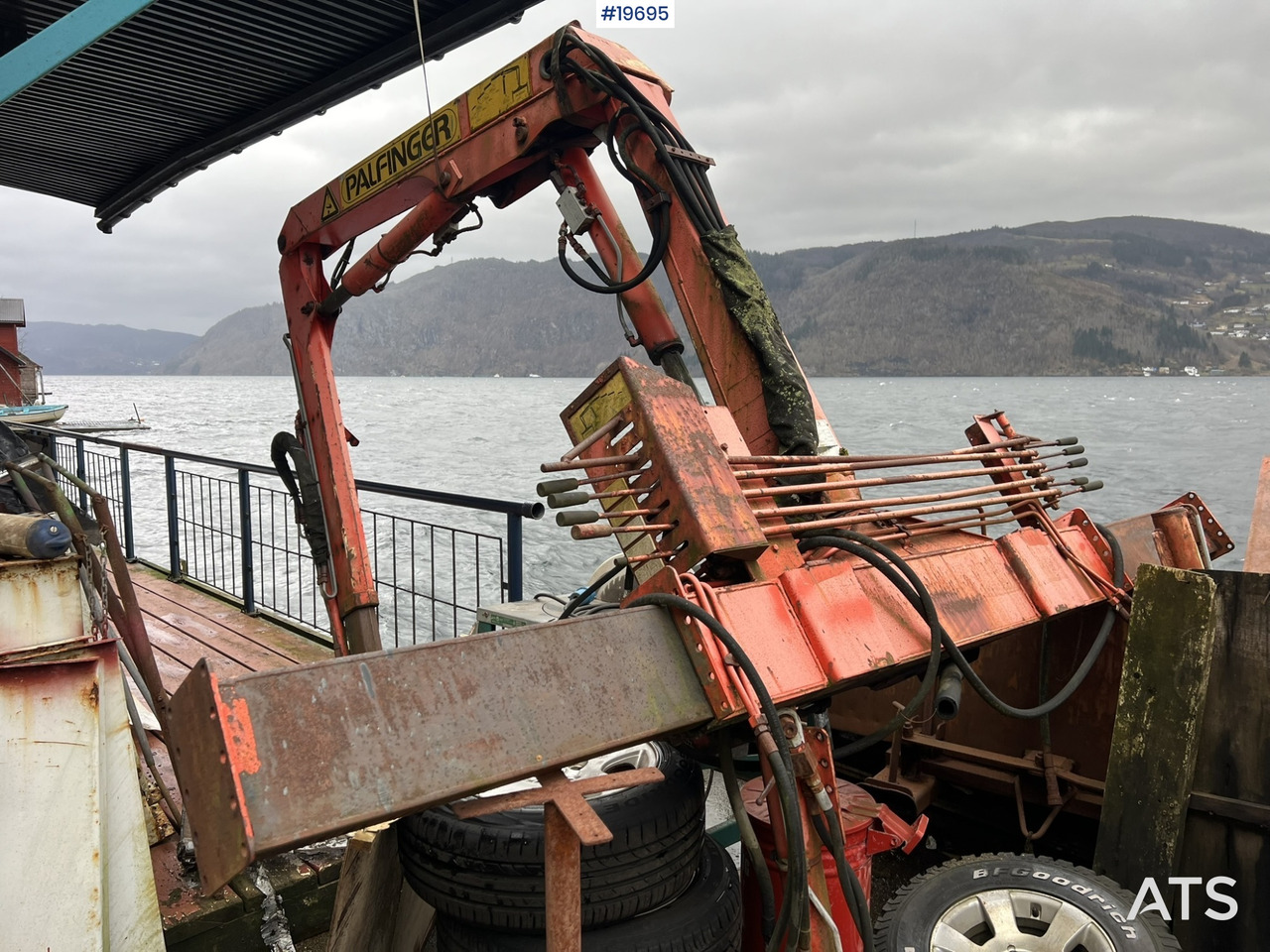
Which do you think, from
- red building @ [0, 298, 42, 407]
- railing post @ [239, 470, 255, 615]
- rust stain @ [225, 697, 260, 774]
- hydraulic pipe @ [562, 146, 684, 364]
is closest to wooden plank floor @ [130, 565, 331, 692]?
railing post @ [239, 470, 255, 615]

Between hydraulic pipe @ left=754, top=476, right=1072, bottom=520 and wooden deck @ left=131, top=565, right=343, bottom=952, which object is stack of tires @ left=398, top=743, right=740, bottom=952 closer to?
wooden deck @ left=131, top=565, right=343, bottom=952

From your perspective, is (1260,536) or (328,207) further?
(328,207)

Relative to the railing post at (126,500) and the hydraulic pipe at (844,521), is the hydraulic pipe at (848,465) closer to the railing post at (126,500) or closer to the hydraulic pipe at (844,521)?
the hydraulic pipe at (844,521)

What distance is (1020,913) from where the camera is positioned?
2641 millimetres

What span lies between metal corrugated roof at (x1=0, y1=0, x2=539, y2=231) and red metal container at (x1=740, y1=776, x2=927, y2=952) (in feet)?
11.5

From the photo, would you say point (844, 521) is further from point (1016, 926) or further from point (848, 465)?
point (1016, 926)

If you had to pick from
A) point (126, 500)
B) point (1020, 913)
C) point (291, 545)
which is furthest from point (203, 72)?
point (291, 545)

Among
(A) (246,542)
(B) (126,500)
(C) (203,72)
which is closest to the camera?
(C) (203,72)

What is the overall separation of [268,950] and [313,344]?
2971 mm

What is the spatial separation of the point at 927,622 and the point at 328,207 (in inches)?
149

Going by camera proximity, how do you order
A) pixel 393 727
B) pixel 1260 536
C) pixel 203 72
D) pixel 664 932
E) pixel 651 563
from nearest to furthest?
pixel 393 727 < pixel 664 932 < pixel 651 563 < pixel 1260 536 < pixel 203 72

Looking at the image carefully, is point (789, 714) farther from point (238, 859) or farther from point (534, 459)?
point (534, 459)

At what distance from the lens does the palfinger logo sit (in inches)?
114

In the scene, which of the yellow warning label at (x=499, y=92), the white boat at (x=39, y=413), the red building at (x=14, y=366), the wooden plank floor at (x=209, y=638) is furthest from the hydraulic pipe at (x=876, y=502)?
the red building at (x=14, y=366)
